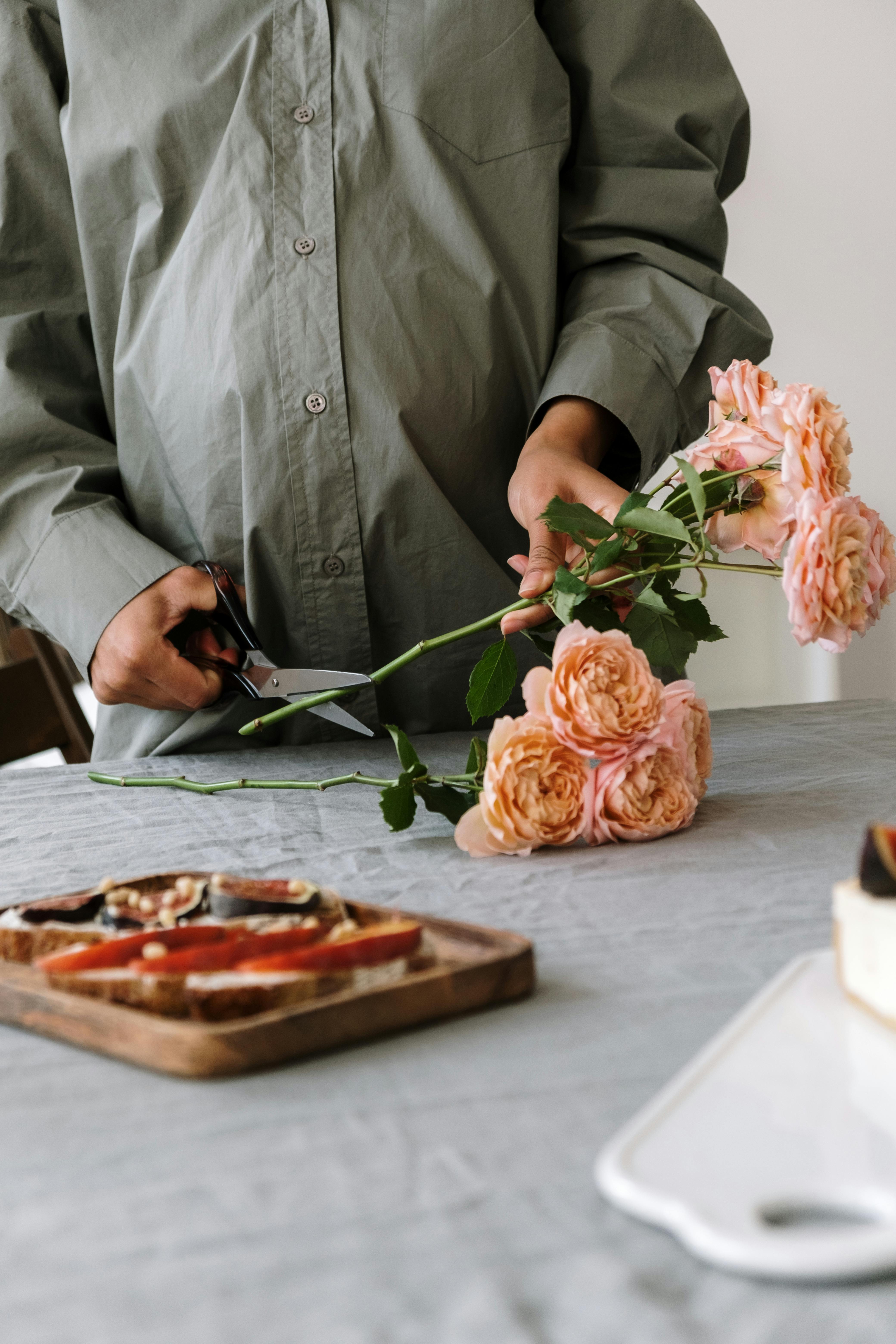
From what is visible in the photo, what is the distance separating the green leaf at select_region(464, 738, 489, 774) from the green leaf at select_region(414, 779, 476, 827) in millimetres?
14

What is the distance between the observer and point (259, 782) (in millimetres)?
781

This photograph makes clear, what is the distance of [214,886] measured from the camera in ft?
1.53

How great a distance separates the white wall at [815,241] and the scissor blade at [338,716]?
1.88m

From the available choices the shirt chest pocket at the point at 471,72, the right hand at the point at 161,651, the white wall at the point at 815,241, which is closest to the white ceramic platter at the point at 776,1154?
the right hand at the point at 161,651

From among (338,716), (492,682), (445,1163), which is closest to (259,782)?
A: (338,716)

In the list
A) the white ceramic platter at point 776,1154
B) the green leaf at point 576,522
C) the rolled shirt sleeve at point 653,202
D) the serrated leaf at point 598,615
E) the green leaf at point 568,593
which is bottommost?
the white ceramic platter at point 776,1154

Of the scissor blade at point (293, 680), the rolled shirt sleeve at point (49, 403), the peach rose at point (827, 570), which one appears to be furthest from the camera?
the rolled shirt sleeve at point (49, 403)

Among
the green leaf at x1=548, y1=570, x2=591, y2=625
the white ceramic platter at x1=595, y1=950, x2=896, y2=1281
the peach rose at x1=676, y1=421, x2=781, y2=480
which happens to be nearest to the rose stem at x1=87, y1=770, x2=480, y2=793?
the green leaf at x1=548, y1=570, x2=591, y2=625

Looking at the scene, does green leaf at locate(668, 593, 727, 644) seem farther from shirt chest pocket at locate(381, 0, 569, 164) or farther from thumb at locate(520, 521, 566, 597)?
shirt chest pocket at locate(381, 0, 569, 164)

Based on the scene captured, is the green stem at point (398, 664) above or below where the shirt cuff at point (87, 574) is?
below

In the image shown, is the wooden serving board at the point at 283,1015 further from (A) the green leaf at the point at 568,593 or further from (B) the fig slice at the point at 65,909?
(A) the green leaf at the point at 568,593

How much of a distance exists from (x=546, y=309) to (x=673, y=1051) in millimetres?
800

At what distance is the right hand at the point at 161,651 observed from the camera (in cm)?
88

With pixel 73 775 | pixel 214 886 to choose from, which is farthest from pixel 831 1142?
pixel 73 775
